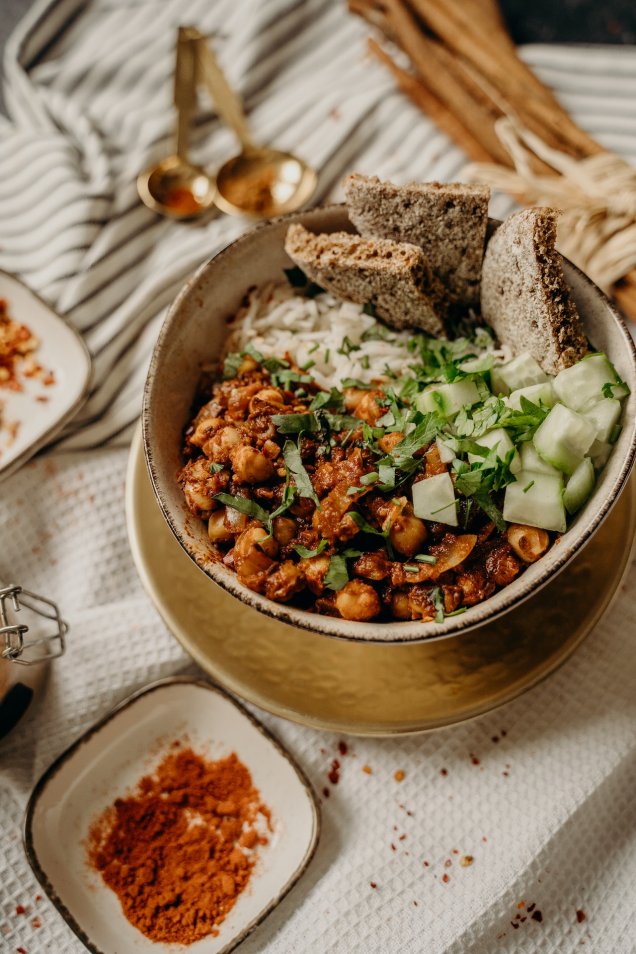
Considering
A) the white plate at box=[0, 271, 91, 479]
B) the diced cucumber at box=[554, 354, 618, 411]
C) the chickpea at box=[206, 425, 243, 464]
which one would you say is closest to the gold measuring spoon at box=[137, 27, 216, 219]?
the white plate at box=[0, 271, 91, 479]

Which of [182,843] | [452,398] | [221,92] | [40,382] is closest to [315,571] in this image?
[452,398]

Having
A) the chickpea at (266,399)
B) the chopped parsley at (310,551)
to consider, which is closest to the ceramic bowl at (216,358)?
the chopped parsley at (310,551)

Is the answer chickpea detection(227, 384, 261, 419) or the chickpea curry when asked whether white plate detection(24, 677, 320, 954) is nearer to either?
the chickpea curry

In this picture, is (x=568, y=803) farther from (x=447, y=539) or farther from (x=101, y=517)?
(x=101, y=517)

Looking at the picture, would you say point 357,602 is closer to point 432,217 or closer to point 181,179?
point 432,217

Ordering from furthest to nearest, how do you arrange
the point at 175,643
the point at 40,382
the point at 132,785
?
the point at 40,382, the point at 175,643, the point at 132,785

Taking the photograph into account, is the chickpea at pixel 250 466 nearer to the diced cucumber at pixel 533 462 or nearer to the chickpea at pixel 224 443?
the chickpea at pixel 224 443
